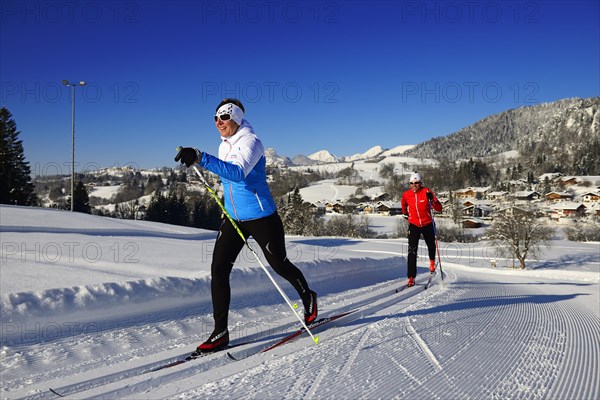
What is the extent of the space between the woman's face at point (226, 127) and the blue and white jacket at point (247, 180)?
0.13 feet

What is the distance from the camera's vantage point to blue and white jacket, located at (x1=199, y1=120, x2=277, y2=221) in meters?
3.01

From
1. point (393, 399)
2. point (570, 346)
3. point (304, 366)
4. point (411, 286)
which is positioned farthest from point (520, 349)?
point (411, 286)

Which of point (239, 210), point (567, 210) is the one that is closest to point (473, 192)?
point (567, 210)

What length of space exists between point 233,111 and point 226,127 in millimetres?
145

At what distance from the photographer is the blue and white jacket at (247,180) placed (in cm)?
301

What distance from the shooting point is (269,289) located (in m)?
5.54

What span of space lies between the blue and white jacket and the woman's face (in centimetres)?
4

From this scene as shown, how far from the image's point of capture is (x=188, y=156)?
8.95ft

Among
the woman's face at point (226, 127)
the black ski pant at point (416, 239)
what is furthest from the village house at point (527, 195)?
the woman's face at point (226, 127)

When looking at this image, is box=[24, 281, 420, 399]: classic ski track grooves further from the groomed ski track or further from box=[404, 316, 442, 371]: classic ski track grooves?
box=[404, 316, 442, 371]: classic ski track grooves

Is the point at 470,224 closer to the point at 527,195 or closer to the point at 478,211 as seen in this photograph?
the point at 478,211

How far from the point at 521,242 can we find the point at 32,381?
127ft

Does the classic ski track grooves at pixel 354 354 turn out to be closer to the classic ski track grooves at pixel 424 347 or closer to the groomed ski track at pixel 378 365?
the groomed ski track at pixel 378 365

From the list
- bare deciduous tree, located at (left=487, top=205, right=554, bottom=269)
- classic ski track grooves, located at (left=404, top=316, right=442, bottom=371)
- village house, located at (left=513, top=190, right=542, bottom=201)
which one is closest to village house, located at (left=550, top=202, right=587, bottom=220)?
village house, located at (left=513, top=190, right=542, bottom=201)
